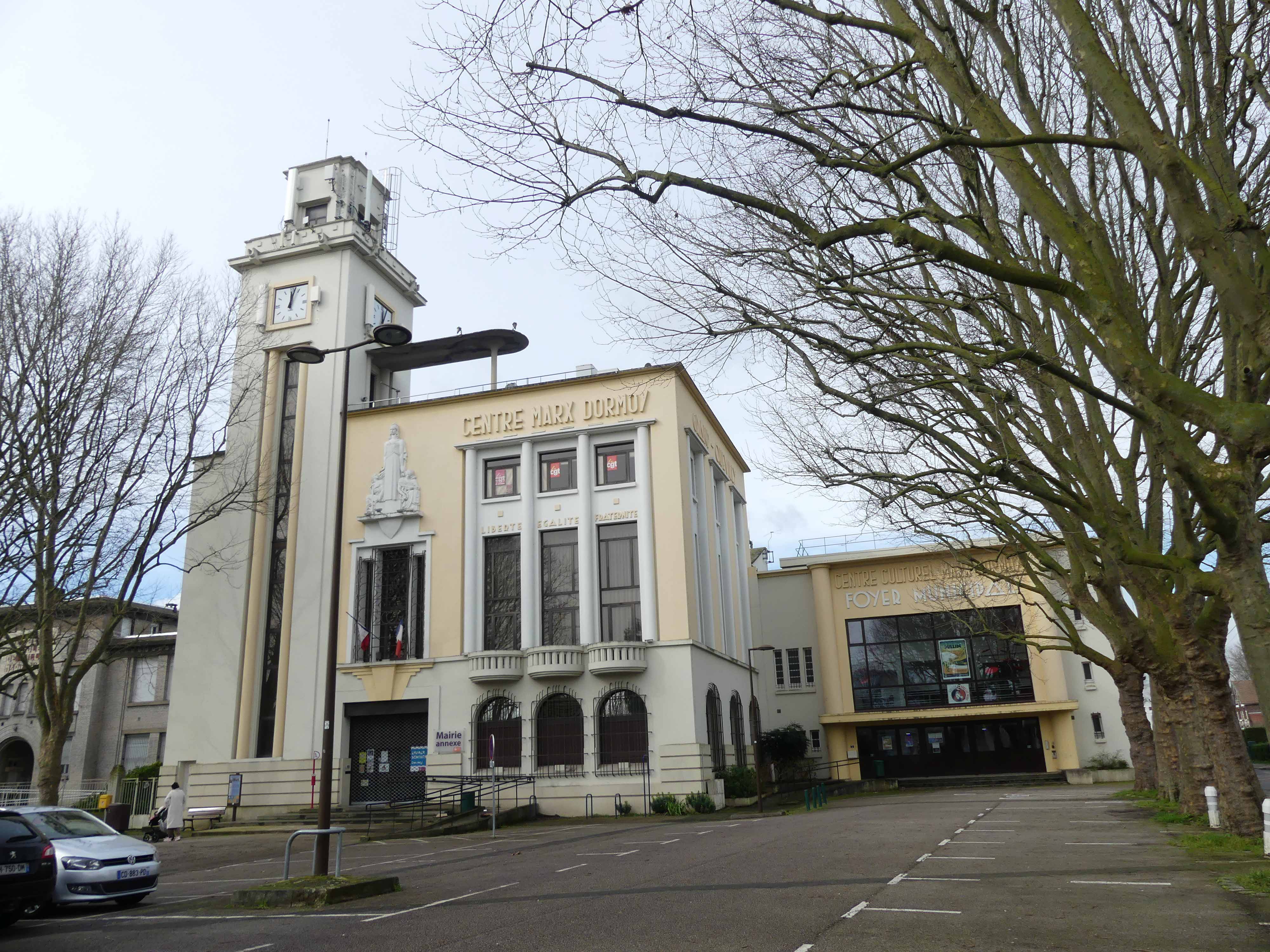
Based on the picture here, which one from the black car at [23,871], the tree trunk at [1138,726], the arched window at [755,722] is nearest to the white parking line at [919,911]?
the black car at [23,871]

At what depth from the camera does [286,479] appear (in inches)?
1391

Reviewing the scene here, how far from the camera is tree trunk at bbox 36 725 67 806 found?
72.5 ft

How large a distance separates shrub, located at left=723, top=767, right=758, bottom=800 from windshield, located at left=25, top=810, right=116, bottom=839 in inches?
805

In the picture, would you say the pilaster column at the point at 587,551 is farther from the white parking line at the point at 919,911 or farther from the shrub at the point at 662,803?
the white parking line at the point at 919,911

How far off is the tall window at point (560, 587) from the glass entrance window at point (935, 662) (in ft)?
60.1

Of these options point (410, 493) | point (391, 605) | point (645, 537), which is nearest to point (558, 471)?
point (645, 537)

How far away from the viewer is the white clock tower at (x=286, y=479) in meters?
32.7

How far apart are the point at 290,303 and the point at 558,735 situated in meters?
20.7

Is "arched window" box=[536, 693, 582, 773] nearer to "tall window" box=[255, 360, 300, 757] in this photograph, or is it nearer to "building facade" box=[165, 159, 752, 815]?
"building facade" box=[165, 159, 752, 815]

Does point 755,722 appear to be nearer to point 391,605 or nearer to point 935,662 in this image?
point 935,662

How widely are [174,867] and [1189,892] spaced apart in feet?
58.4

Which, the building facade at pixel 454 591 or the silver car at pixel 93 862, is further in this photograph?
the building facade at pixel 454 591

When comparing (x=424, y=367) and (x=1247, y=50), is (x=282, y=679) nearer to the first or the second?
(x=424, y=367)

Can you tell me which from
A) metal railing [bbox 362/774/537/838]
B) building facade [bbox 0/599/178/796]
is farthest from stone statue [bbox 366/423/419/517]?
building facade [bbox 0/599/178/796]
